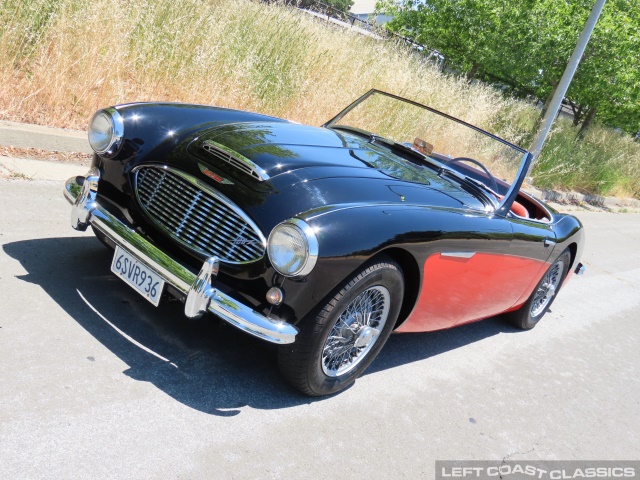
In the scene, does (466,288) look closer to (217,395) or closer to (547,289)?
(217,395)

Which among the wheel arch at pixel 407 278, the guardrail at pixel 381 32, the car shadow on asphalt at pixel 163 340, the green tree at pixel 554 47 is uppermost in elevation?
the green tree at pixel 554 47

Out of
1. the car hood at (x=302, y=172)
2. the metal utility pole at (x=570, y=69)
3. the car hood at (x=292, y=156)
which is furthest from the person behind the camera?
the metal utility pole at (x=570, y=69)

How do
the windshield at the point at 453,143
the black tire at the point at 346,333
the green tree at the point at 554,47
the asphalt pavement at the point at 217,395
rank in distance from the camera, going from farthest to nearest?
the green tree at the point at 554,47
the windshield at the point at 453,143
the black tire at the point at 346,333
the asphalt pavement at the point at 217,395

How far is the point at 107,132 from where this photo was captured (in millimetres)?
3688

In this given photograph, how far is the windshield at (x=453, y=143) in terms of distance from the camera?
4.52 m

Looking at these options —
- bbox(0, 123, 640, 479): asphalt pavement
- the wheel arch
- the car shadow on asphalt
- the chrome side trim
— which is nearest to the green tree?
bbox(0, 123, 640, 479): asphalt pavement

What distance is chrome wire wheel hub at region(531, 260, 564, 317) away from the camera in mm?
5381

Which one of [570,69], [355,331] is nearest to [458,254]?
[355,331]

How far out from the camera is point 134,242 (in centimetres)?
321

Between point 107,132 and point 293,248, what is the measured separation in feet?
4.84

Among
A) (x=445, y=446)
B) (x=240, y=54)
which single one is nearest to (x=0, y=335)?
(x=445, y=446)

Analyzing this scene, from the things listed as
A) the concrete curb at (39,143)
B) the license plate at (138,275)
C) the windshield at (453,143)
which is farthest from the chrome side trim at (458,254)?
the concrete curb at (39,143)

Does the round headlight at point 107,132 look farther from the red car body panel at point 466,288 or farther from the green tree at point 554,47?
the green tree at point 554,47

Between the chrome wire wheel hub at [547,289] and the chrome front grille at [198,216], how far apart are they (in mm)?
3046
